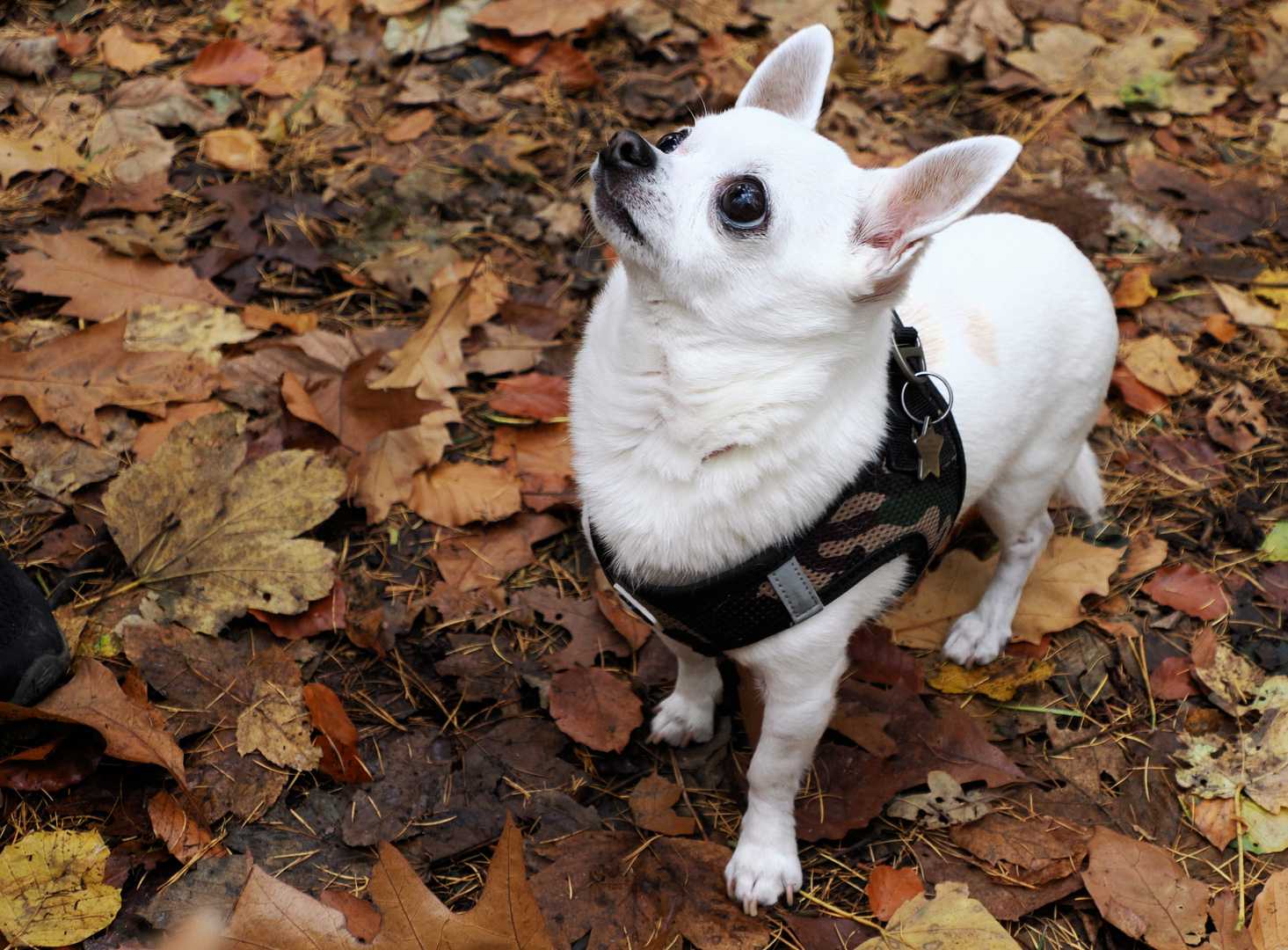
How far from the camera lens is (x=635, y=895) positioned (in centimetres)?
237

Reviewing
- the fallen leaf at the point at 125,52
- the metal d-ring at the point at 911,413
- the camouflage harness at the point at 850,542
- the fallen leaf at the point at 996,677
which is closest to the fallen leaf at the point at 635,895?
the camouflage harness at the point at 850,542

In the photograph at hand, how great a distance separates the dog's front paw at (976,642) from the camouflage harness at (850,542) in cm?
84

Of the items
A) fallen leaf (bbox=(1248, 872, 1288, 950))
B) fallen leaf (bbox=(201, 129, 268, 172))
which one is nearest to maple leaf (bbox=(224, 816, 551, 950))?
fallen leaf (bbox=(1248, 872, 1288, 950))

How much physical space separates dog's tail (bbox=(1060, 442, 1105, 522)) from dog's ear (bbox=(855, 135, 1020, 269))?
1.64m

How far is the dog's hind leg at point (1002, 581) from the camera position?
2.87 metres

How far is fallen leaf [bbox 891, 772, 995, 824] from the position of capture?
101 inches

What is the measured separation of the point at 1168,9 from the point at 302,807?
5.86 metres

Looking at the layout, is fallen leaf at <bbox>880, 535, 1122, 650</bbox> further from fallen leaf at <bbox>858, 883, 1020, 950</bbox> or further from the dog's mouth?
the dog's mouth

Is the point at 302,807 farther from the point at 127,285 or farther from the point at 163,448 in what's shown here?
the point at 127,285

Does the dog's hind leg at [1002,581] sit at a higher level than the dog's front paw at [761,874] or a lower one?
higher

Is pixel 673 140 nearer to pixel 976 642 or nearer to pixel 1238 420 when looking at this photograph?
pixel 976 642

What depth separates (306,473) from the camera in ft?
9.50

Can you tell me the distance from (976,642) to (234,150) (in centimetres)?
378

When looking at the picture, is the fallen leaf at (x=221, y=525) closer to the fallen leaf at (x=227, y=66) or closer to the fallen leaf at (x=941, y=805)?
the fallen leaf at (x=941, y=805)
